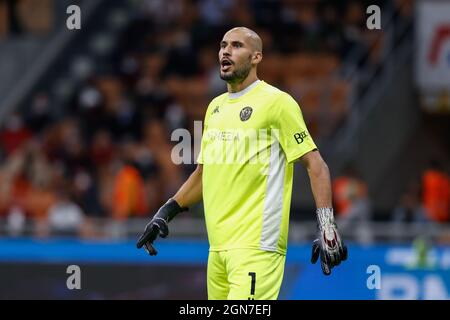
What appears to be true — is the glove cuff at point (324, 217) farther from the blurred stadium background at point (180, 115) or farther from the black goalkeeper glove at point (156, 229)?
the blurred stadium background at point (180, 115)

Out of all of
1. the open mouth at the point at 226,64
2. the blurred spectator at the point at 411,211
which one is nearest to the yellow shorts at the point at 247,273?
the open mouth at the point at 226,64

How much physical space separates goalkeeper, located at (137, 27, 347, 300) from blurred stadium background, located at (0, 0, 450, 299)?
6230 millimetres

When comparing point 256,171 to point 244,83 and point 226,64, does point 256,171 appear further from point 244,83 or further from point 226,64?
point 226,64

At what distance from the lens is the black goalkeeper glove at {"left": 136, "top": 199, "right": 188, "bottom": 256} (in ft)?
24.9

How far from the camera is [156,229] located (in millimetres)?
7617

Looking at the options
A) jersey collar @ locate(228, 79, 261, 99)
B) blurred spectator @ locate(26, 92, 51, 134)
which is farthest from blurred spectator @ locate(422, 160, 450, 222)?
jersey collar @ locate(228, 79, 261, 99)

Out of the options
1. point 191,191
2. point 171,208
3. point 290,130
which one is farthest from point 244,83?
point 171,208

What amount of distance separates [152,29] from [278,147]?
50.4ft

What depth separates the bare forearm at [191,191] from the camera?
7699mm

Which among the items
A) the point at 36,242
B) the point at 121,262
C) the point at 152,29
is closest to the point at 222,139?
the point at 121,262

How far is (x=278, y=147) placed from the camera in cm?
726

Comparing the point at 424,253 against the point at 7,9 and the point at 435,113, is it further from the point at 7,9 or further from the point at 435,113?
the point at 7,9

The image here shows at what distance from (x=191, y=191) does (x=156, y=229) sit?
A: 1.07 feet

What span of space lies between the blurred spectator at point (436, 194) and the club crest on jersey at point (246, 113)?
980 centimetres
